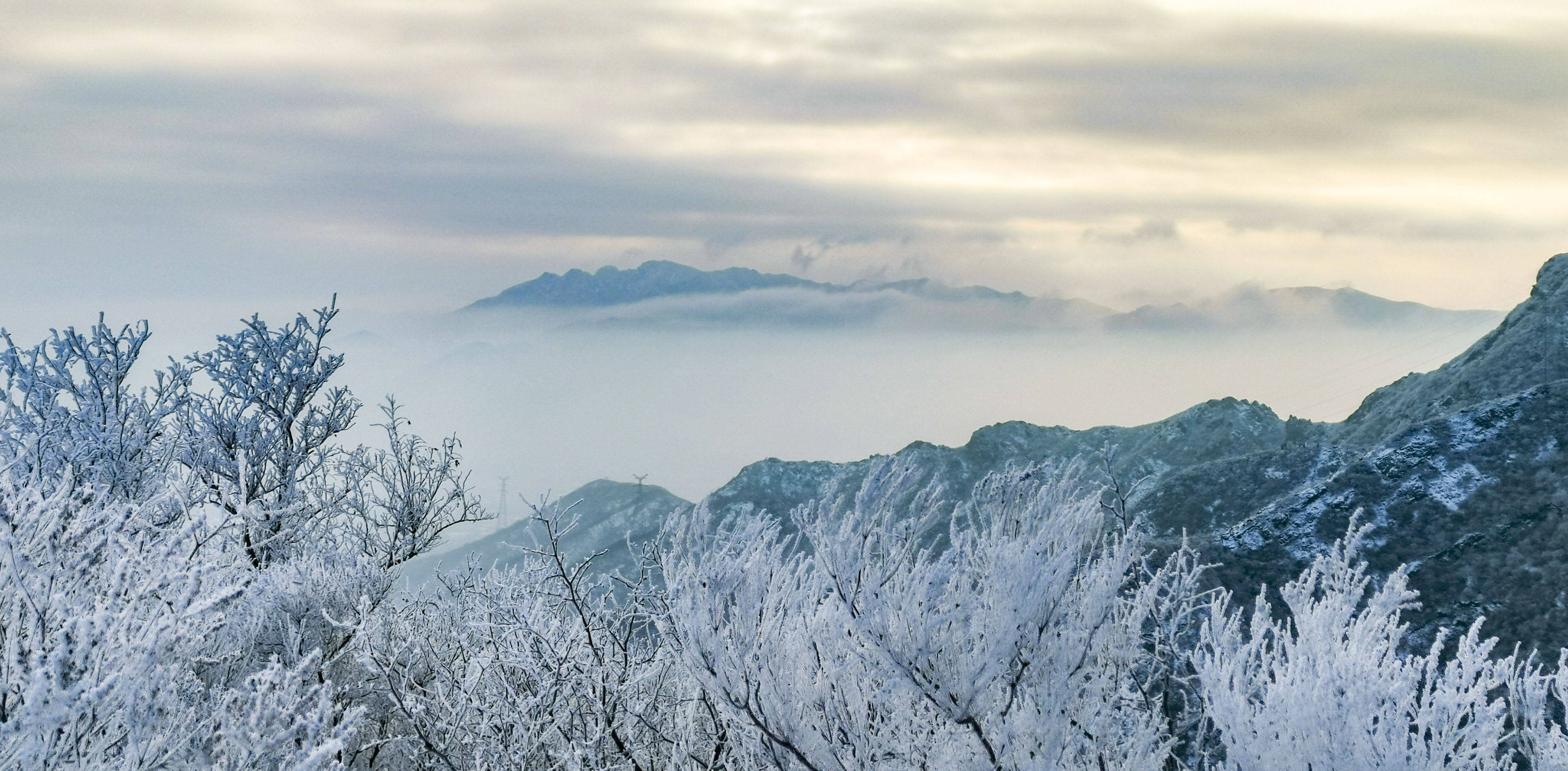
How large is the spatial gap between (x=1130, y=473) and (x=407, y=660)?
3748 inches

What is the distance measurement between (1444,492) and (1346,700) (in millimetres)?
50279

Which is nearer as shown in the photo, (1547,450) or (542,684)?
(542,684)

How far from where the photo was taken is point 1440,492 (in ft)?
165

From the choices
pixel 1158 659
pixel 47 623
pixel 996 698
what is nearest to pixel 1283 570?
pixel 1158 659

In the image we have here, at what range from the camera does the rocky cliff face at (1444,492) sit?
4281cm

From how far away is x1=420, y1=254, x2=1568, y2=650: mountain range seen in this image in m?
42.5

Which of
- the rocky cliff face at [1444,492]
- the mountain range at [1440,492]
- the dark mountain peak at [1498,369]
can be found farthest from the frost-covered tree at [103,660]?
the dark mountain peak at [1498,369]

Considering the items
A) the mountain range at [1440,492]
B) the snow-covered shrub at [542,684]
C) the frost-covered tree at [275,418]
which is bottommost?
the mountain range at [1440,492]

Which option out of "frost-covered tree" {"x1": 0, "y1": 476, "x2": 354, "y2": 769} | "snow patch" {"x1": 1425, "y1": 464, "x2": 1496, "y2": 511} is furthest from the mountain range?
"frost-covered tree" {"x1": 0, "y1": 476, "x2": 354, "y2": 769}

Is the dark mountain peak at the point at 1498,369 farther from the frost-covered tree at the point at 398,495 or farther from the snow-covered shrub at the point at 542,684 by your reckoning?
the snow-covered shrub at the point at 542,684

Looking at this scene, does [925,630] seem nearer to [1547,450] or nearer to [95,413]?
[95,413]

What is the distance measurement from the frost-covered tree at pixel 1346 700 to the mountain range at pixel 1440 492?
2258 millimetres

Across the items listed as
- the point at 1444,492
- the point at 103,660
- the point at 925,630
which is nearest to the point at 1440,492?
the point at 1444,492

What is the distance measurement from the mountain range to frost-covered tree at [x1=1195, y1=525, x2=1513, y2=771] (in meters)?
2.26
